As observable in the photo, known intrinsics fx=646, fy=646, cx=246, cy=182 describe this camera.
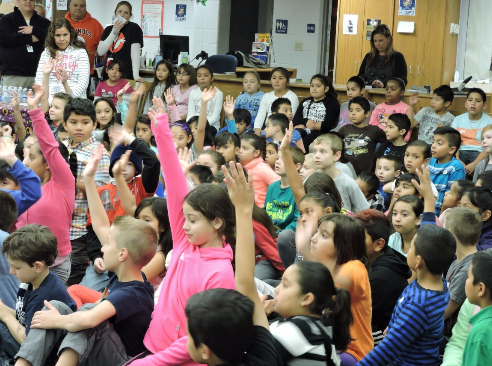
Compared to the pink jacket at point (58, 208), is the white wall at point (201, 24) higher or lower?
higher

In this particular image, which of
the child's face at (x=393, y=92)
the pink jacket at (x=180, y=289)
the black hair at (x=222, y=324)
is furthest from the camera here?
the child's face at (x=393, y=92)

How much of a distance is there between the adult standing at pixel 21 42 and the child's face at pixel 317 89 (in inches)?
111

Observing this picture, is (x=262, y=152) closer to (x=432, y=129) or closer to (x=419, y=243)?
(x=432, y=129)

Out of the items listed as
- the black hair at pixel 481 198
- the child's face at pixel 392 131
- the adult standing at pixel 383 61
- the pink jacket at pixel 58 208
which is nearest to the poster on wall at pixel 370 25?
the adult standing at pixel 383 61

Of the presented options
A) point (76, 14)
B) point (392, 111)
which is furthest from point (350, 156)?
point (76, 14)

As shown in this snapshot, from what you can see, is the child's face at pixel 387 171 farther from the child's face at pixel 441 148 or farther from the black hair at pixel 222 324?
the black hair at pixel 222 324

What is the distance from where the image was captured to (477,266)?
2412 millimetres

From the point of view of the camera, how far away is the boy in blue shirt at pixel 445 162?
4.93m

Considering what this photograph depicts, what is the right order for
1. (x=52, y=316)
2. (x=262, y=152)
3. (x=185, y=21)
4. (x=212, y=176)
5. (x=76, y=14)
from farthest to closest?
(x=185, y=21), (x=76, y=14), (x=262, y=152), (x=212, y=176), (x=52, y=316)

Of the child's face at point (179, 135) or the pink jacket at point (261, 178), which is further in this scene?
the child's face at point (179, 135)

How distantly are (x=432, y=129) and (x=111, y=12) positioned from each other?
833 cm

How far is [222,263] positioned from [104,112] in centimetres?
334

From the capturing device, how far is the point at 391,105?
21.9ft

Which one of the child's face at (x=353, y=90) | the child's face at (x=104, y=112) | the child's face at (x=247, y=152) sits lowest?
the child's face at (x=247, y=152)
